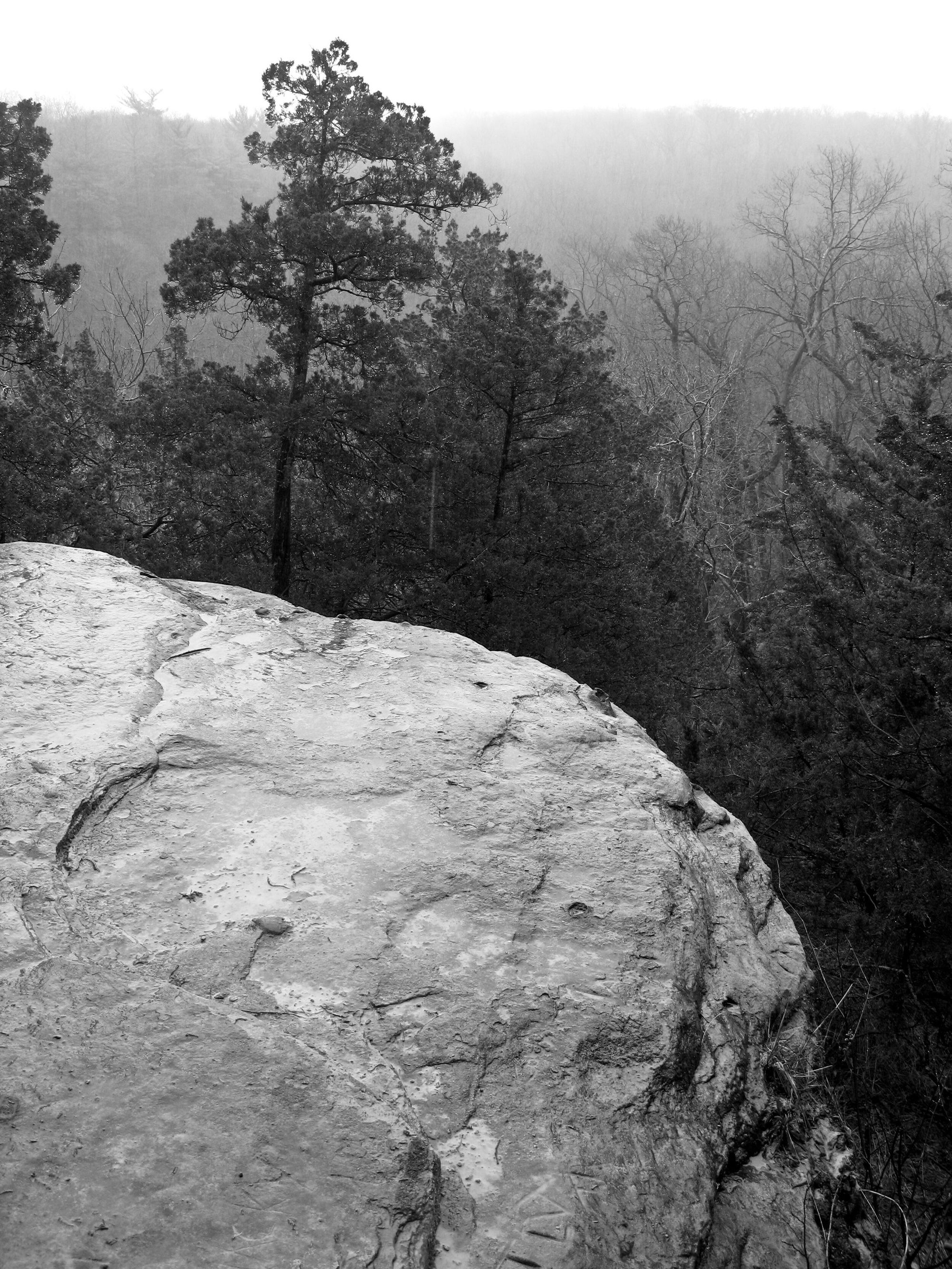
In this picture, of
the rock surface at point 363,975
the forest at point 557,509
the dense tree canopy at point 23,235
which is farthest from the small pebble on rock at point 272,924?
the dense tree canopy at point 23,235

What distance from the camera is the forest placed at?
5.26m

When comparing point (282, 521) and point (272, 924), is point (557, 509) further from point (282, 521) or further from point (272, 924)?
point (272, 924)

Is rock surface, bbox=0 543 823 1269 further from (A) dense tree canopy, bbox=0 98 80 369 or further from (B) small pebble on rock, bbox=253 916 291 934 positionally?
(A) dense tree canopy, bbox=0 98 80 369

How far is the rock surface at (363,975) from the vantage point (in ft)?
5.47

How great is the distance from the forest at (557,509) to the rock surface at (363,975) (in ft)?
1.31

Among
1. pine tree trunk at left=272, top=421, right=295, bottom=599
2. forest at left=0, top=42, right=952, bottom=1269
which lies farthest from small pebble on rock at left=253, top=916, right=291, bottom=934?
pine tree trunk at left=272, top=421, right=295, bottom=599

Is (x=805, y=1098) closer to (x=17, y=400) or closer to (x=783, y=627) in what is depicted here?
(x=783, y=627)

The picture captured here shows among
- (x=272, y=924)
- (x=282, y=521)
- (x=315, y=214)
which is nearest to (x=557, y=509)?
(x=282, y=521)

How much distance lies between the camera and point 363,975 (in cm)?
220

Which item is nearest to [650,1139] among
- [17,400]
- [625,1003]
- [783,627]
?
[625,1003]

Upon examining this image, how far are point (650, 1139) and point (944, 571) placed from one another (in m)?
4.04

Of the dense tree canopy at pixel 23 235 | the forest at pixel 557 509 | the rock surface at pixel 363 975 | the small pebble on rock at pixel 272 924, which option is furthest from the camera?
the dense tree canopy at pixel 23 235

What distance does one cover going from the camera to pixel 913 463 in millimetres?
5688

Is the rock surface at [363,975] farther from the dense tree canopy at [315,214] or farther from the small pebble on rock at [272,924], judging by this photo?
the dense tree canopy at [315,214]
